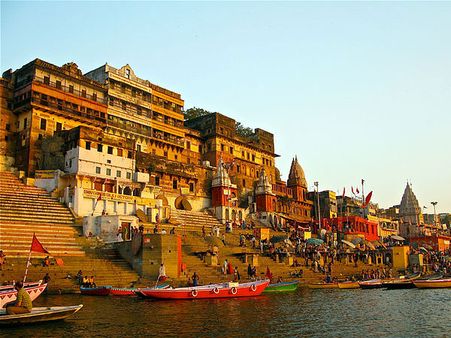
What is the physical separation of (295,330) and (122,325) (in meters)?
6.00

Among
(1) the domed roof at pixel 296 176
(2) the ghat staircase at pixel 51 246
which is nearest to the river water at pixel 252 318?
(2) the ghat staircase at pixel 51 246

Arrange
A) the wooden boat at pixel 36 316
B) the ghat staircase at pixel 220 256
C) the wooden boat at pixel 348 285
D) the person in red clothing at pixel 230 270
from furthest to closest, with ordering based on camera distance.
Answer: the wooden boat at pixel 348 285 < the person in red clothing at pixel 230 270 < the ghat staircase at pixel 220 256 < the wooden boat at pixel 36 316

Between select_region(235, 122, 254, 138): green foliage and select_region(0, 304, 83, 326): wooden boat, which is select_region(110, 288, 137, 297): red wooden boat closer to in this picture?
select_region(0, 304, 83, 326): wooden boat

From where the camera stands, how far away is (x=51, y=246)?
30.7 meters

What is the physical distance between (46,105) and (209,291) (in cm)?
2972

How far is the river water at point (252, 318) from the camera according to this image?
612 inches

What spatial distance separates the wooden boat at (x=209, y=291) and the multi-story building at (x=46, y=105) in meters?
24.8

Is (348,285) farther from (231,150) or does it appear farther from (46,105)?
(231,150)

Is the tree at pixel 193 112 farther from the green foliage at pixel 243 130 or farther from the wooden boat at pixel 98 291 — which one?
the wooden boat at pixel 98 291

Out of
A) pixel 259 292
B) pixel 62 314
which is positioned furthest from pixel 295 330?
pixel 259 292

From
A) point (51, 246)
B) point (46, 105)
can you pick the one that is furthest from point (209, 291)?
point (46, 105)

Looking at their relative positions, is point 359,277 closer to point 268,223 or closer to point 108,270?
point 268,223

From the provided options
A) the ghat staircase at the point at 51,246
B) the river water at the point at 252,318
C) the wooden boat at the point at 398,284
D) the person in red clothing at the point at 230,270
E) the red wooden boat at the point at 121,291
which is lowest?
the river water at the point at 252,318

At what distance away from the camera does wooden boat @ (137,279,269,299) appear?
2425 cm
